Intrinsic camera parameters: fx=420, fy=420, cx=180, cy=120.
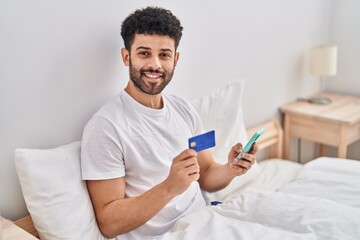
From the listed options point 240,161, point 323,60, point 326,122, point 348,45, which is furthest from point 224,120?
point 348,45

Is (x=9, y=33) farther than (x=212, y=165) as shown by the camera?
No

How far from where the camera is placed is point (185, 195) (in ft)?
4.56

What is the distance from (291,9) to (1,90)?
5.01 ft

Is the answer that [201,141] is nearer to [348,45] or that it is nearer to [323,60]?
[323,60]

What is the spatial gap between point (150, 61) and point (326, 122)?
1.17 metres

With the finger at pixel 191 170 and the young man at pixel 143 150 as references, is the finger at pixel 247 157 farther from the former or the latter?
the finger at pixel 191 170

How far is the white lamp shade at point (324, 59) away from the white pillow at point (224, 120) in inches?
24.9

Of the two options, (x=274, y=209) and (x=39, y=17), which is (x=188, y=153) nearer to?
(x=274, y=209)

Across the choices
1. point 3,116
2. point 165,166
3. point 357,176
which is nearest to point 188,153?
point 165,166

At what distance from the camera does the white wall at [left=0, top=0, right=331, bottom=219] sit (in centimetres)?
118

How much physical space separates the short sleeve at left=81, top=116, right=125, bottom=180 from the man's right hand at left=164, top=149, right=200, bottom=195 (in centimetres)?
17

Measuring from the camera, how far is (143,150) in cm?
130

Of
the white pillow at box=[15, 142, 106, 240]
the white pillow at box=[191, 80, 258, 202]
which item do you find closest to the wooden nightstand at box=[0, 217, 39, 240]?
the white pillow at box=[15, 142, 106, 240]

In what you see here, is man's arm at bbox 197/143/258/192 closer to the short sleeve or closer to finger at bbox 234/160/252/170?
finger at bbox 234/160/252/170
